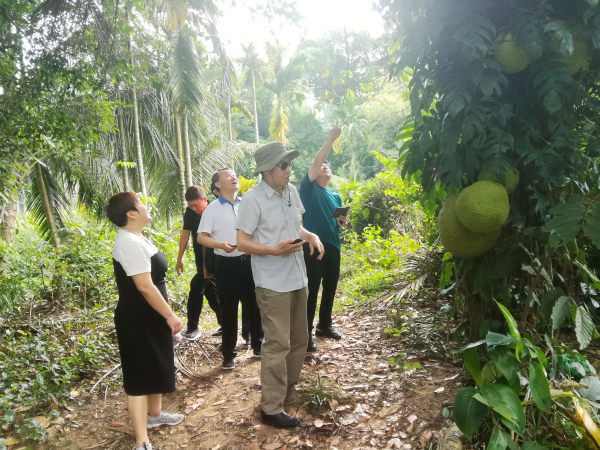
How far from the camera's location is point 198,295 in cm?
485

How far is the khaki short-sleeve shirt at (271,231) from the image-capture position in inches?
115

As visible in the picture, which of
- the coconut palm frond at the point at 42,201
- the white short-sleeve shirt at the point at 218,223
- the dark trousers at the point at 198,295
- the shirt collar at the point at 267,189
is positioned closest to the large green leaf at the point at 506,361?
the shirt collar at the point at 267,189

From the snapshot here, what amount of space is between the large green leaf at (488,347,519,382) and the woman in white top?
1.78 metres

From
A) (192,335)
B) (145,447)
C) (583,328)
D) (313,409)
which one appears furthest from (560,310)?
(192,335)

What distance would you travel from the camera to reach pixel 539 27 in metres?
1.78

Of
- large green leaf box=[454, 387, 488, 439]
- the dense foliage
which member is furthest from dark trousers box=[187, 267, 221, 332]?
large green leaf box=[454, 387, 488, 439]

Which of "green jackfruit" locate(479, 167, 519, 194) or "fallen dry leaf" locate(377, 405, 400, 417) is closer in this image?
"green jackfruit" locate(479, 167, 519, 194)

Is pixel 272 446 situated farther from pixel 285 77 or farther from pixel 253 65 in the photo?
pixel 285 77

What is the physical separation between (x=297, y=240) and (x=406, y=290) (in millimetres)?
2387

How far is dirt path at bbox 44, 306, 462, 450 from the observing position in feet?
8.98

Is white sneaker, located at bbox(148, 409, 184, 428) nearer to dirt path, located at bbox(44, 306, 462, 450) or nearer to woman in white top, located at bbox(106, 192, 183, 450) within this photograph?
dirt path, located at bbox(44, 306, 462, 450)

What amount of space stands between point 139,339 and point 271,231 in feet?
3.56

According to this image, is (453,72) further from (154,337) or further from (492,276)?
(154,337)

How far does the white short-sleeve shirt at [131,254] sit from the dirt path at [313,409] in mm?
1302
